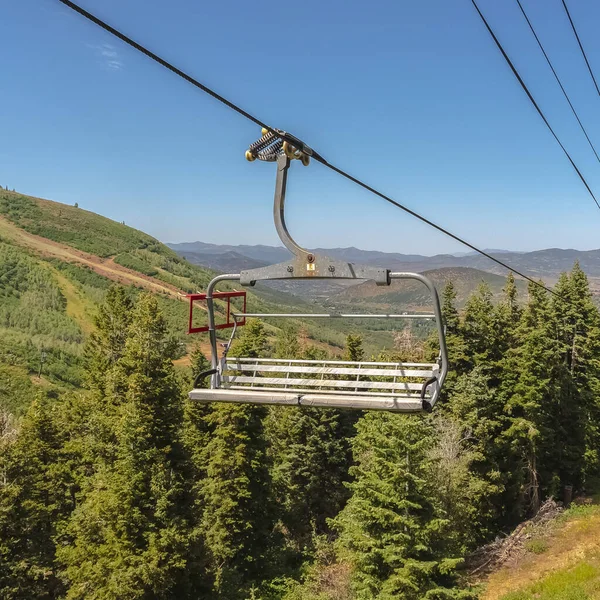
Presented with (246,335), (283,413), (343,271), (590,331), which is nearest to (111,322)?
(246,335)

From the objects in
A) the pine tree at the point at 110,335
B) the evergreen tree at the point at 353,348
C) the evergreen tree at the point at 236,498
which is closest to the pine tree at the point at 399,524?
the evergreen tree at the point at 236,498

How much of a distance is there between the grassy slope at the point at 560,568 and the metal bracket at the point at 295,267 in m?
20.1

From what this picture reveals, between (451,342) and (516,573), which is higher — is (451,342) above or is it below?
above

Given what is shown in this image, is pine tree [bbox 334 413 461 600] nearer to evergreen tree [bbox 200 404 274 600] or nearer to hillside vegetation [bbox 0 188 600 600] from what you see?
hillside vegetation [bbox 0 188 600 600]

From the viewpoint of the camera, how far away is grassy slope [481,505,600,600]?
A: 19.2 metres

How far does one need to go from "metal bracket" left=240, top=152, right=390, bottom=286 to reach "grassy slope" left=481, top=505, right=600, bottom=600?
20071 millimetres

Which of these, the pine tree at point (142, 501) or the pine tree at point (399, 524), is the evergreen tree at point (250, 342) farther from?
the pine tree at point (399, 524)

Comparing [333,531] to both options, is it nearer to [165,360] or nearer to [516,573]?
[516,573]

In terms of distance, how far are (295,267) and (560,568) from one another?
25310mm

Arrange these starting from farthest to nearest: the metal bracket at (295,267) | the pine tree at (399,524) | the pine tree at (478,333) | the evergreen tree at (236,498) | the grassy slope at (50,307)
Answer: the grassy slope at (50,307) < the pine tree at (478,333) < the evergreen tree at (236,498) < the pine tree at (399,524) < the metal bracket at (295,267)

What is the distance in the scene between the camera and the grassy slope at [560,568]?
62.8 feet

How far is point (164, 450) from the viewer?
18.0 metres

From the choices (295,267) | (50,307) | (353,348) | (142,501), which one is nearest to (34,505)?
(142,501)

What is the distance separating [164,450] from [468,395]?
17088mm
